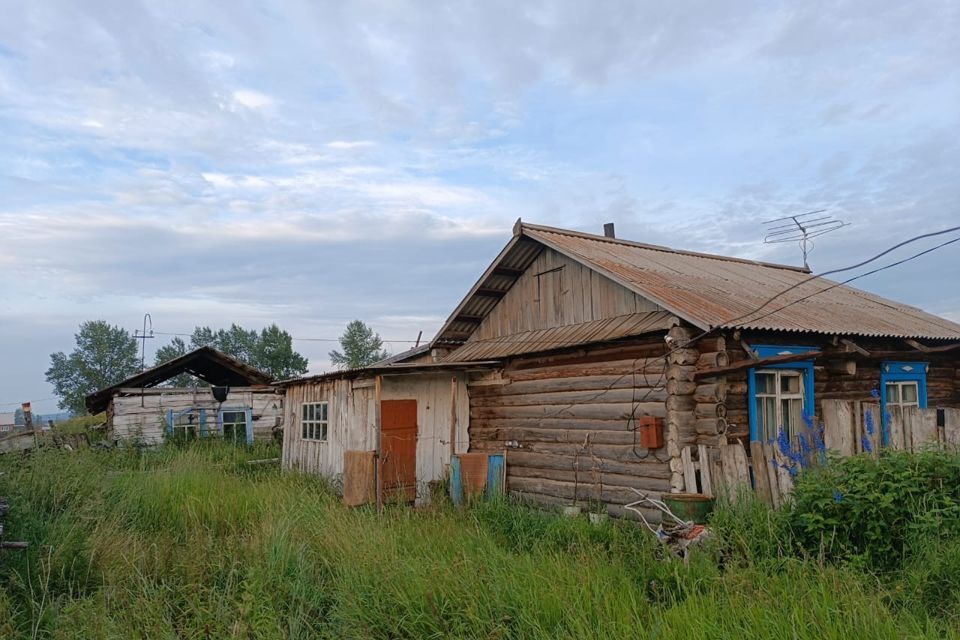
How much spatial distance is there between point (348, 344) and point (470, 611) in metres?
46.8

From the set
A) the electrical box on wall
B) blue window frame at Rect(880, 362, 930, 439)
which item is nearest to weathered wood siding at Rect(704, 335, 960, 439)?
blue window frame at Rect(880, 362, 930, 439)

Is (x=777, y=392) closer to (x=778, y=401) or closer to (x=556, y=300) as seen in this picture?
(x=778, y=401)

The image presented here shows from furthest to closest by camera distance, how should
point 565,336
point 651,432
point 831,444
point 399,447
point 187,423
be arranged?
point 187,423, point 399,447, point 565,336, point 651,432, point 831,444

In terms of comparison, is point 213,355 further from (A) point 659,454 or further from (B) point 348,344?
(B) point 348,344

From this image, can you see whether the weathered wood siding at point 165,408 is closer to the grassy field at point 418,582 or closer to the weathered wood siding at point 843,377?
the grassy field at point 418,582

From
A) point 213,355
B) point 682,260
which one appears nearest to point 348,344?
point 213,355

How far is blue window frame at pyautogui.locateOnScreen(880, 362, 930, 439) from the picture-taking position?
40.3 feet

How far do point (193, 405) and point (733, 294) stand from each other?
53.2 ft

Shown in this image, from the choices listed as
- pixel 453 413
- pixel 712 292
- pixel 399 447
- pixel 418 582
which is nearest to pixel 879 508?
pixel 418 582

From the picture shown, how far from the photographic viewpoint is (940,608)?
545cm

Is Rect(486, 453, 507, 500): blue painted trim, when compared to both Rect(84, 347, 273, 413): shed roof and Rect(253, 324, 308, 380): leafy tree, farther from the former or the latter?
Rect(253, 324, 308, 380): leafy tree

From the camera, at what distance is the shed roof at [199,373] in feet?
68.5

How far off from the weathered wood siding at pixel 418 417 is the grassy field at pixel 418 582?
3595 mm

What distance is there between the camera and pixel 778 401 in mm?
10328
